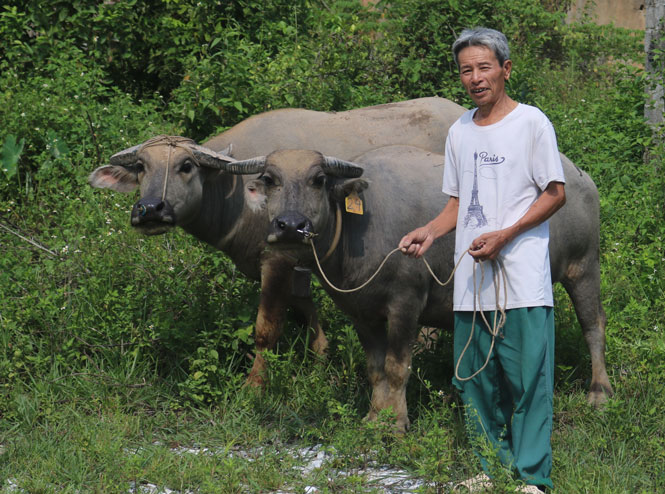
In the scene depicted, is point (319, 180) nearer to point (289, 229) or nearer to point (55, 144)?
point (289, 229)

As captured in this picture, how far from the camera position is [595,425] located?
434cm

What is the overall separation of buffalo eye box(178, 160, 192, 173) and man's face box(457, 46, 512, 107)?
7.23 feet

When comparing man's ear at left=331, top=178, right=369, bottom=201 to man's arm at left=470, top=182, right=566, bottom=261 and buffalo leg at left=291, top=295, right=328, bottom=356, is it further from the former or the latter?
buffalo leg at left=291, top=295, right=328, bottom=356

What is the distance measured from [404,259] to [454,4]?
15.2ft

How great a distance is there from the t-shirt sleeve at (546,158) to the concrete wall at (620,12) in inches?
432

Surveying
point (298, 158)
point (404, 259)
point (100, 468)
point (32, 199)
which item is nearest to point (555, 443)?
point (404, 259)

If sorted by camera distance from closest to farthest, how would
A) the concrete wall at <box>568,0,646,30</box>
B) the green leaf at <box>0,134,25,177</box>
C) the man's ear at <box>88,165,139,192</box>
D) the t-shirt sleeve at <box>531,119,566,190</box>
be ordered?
the t-shirt sleeve at <box>531,119,566,190</box> < the man's ear at <box>88,165,139,192</box> < the green leaf at <box>0,134,25,177</box> < the concrete wall at <box>568,0,646,30</box>

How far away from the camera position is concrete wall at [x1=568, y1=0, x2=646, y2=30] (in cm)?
1355

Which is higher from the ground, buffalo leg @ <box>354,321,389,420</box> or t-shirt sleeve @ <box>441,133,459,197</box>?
t-shirt sleeve @ <box>441,133,459,197</box>

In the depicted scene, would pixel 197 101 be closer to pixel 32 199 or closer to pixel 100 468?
pixel 32 199

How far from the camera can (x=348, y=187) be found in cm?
429

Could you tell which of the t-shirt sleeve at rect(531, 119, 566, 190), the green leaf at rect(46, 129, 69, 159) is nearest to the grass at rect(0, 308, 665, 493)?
the t-shirt sleeve at rect(531, 119, 566, 190)

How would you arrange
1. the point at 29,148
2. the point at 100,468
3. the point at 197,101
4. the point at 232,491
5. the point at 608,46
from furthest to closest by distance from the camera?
the point at 608,46
the point at 29,148
the point at 197,101
the point at 100,468
the point at 232,491

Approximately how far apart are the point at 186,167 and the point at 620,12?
11.1 meters
